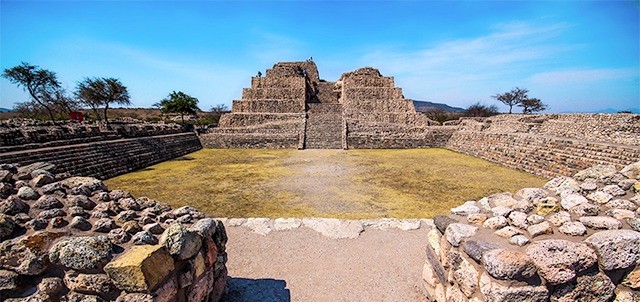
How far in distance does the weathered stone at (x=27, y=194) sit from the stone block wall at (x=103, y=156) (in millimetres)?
8504

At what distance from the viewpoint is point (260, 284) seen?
3.72 metres

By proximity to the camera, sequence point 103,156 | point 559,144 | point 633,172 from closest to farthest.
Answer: point 633,172 → point 559,144 → point 103,156

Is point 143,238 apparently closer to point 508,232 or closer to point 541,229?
point 508,232

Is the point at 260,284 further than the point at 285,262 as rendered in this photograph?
No

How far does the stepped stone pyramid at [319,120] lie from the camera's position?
62.1 ft

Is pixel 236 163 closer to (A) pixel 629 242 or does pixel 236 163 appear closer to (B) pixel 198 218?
(B) pixel 198 218

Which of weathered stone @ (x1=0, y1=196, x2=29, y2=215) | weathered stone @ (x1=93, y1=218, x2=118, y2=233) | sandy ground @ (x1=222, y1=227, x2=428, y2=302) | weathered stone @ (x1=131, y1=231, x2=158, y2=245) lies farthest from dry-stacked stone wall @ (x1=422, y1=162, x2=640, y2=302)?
weathered stone @ (x1=0, y1=196, x2=29, y2=215)

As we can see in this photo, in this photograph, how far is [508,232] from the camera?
2549 millimetres

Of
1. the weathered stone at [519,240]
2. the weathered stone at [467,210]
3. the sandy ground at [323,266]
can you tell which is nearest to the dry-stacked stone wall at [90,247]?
the sandy ground at [323,266]

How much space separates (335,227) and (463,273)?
2942 mm

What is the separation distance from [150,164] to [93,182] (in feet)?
38.1

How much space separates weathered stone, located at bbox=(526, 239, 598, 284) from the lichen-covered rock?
9.33 ft

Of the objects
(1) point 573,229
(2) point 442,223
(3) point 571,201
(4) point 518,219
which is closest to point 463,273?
(2) point 442,223

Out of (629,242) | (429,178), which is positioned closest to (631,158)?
(429,178)
